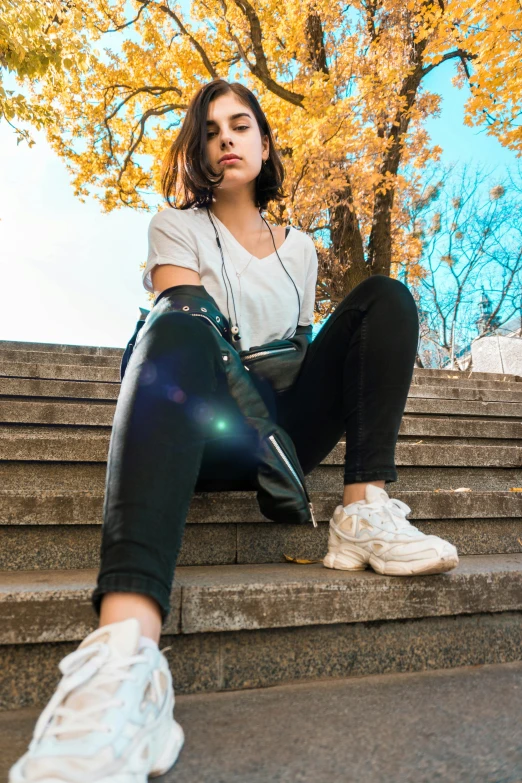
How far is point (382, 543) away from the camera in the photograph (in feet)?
4.45

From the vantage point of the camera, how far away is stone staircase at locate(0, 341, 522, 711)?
3.81 ft

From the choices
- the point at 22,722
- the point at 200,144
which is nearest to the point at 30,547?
the point at 22,722

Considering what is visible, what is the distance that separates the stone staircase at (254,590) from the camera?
1.16 meters

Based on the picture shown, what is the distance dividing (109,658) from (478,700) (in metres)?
0.72

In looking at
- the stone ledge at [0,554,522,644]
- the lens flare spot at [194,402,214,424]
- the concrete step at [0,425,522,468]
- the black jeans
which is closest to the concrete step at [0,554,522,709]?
the stone ledge at [0,554,522,644]

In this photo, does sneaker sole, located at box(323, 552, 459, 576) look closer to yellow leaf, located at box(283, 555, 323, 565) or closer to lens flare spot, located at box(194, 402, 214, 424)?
yellow leaf, located at box(283, 555, 323, 565)

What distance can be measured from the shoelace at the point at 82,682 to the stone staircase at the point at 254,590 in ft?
1.04

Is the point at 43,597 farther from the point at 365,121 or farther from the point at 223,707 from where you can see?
the point at 365,121

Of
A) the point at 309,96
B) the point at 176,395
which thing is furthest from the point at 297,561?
the point at 309,96

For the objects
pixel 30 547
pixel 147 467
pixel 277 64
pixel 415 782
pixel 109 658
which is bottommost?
pixel 415 782

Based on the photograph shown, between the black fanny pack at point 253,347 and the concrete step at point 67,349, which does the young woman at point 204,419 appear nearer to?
the black fanny pack at point 253,347

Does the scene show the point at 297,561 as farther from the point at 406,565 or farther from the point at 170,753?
the point at 170,753

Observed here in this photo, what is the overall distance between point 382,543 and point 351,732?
1.54 feet

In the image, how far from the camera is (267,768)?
84 centimetres
